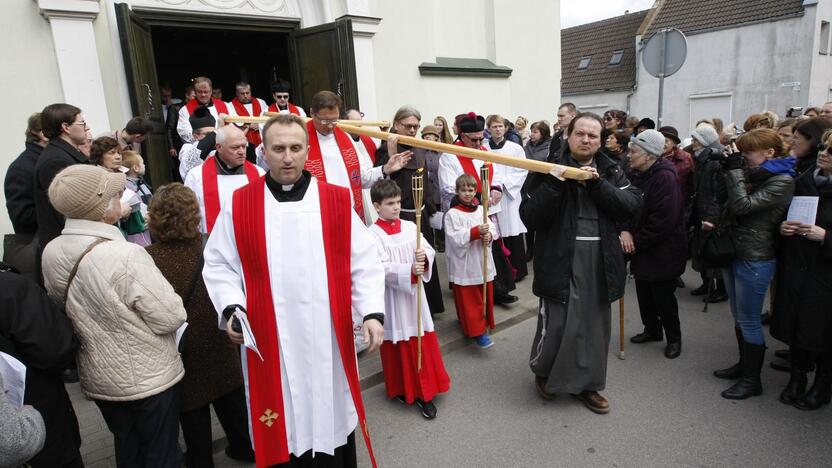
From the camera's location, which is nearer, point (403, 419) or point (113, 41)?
point (403, 419)

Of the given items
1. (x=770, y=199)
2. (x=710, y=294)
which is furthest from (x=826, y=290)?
(x=710, y=294)

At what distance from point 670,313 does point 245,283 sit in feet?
12.4

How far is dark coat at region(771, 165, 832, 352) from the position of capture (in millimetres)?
3398

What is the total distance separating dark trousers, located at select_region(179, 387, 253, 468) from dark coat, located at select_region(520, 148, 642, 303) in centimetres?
221

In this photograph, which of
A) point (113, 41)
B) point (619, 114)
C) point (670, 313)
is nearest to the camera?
point (670, 313)

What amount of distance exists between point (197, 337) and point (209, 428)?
0.60 meters

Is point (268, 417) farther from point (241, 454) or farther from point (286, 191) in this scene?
point (286, 191)

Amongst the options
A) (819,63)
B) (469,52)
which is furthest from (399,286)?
(819,63)

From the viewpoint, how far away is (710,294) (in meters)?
5.96

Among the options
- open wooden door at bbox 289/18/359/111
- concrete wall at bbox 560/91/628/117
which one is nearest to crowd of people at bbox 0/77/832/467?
open wooden door at bbox 289/18/359/111

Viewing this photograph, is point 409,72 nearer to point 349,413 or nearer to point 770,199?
point 770,199

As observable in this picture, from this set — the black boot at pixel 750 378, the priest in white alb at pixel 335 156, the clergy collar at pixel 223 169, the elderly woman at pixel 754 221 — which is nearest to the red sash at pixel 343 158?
the priest in white alb at pixel 335 156

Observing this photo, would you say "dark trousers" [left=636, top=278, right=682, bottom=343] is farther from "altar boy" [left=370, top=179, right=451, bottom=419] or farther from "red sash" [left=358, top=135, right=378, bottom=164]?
"red sash" [left=358, top=135, right=378, bottom=164]

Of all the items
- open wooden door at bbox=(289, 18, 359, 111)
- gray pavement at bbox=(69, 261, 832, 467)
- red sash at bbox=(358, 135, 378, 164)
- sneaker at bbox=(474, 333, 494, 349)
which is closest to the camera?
gray pavement at bbox=(69, 261, 832, 467)
